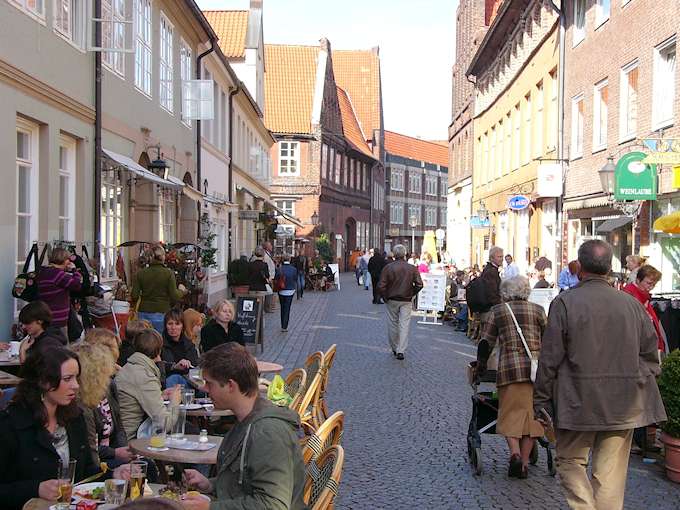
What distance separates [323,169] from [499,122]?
23.1 metres

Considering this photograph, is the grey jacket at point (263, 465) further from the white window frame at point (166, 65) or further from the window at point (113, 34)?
the white window frame at point (166, 65)

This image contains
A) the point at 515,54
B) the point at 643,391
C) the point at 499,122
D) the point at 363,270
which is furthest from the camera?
the point at 363,270

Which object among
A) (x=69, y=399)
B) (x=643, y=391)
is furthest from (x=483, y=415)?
(x=69, y=399)

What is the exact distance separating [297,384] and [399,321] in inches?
260

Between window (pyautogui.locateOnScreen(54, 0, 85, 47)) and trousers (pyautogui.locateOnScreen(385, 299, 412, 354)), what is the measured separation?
610 cm

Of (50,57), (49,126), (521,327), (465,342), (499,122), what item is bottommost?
(465,342)

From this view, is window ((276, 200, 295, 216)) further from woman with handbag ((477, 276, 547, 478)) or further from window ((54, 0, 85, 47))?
woman with handbag ((477, 276, 547, 478))

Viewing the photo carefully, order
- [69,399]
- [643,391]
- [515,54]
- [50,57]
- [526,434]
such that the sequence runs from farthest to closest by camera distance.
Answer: [515,54] < [50,57] < [526,434] < [643,391] < [69,399]

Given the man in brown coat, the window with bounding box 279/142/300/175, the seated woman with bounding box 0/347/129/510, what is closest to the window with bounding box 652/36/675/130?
the man in brown coat

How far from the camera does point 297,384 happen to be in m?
7.92

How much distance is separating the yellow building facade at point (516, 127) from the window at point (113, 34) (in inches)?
471

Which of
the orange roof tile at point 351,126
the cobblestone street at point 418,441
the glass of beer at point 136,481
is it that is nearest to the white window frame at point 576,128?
the cobblestone street at point 418,441

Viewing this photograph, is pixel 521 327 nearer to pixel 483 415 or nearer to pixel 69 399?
pixel 483 415

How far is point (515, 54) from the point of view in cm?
3009
